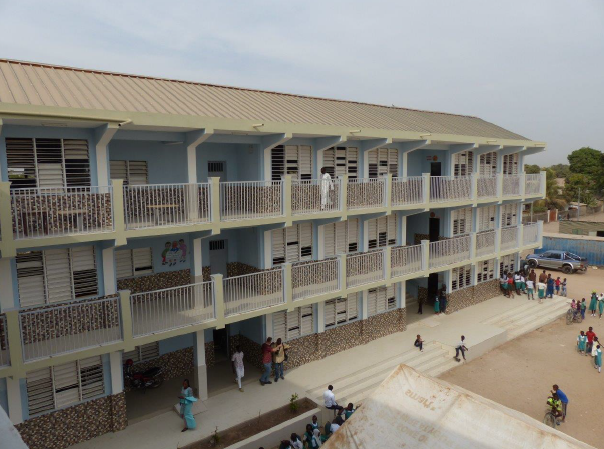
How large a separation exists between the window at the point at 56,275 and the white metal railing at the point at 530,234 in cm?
2170

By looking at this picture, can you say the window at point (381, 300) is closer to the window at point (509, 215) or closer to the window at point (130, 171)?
the window at point (509, 215)

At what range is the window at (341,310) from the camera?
1711 cm

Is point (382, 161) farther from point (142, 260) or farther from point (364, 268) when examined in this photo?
point (142, 260)

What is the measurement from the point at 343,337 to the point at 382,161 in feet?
23.5

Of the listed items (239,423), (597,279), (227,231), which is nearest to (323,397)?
(239,423)

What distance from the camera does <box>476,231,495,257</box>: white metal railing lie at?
71.5 ft

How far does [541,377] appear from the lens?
16.7 meters

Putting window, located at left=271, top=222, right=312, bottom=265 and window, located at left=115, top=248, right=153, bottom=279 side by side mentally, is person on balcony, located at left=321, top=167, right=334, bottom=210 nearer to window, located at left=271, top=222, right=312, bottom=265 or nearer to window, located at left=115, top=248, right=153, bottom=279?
window, located at left=271, top=222, right=312, bottom=265

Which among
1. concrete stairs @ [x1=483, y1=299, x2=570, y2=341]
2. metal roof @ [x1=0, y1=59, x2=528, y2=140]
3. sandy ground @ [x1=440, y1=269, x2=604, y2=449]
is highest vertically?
metal roof @ [x1=0, y1=59, x2=528, y2=140]

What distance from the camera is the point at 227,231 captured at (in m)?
15.8

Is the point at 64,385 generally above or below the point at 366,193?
below

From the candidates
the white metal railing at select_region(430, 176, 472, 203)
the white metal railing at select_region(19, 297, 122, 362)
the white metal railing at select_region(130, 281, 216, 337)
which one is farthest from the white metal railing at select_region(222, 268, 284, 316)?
the white metal railing at select_region(430, 176, 472, 203)

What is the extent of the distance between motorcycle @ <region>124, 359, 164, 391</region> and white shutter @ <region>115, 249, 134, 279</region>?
8.92ft

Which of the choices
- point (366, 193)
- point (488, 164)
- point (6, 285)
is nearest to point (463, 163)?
point (488, 164)
